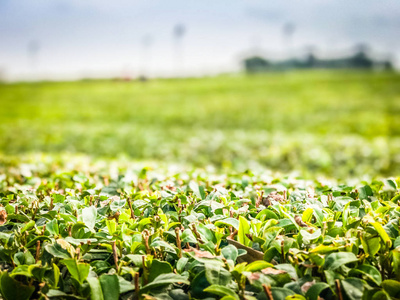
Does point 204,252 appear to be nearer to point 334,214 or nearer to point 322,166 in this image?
point 334,214

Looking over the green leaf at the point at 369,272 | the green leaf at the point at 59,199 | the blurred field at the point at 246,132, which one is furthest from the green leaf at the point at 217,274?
the blurred field at the point at 246,132

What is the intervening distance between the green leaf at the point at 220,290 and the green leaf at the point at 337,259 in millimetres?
362

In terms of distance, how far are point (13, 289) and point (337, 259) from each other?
3.85ft

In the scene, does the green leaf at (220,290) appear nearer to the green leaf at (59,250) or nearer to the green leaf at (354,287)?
the green leaf at (354,287)

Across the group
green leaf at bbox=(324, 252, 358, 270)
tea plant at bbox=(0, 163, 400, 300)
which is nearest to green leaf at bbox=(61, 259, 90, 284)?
tea plant at bbox=(0, 163, 400, 300)

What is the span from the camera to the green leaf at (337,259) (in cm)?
118

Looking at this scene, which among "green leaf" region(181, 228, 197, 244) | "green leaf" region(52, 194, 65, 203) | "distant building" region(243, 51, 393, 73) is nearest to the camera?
"green leaf" region(181, 228, 197, 244)

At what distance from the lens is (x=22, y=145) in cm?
1020

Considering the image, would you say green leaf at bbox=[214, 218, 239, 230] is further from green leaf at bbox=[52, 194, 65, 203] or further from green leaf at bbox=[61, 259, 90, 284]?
green leaf at bbox=[52, 194, 65, 203]

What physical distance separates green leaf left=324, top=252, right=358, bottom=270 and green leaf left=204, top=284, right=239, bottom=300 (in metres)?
0.36

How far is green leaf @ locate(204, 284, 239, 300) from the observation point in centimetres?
111

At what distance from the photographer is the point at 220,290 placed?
111 centimetres

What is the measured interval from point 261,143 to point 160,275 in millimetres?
6874

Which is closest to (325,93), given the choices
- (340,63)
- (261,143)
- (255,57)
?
(261,143)
